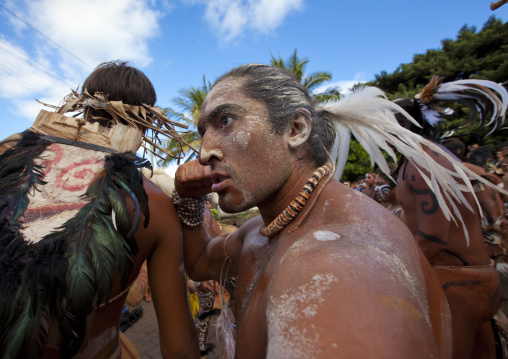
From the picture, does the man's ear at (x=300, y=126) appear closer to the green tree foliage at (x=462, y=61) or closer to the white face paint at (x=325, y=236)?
the white face paint at (x=325, y=236)

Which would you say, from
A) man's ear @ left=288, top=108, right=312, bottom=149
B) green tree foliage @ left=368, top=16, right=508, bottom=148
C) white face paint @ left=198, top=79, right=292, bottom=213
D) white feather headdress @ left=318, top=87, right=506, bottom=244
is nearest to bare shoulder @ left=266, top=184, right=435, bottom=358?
white face paint @ left=198, top=79, right=292, bottom=213

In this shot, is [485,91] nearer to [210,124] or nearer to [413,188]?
[413,188]

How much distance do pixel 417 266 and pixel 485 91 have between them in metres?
2.11

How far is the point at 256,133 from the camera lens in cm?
129

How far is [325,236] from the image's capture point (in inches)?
35.4

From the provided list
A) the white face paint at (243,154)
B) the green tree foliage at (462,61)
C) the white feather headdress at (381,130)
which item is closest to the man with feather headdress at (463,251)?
the white feather headdress at (381,130)

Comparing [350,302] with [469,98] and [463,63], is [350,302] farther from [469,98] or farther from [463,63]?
[463,63]

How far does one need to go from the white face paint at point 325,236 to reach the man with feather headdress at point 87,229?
2.94ft

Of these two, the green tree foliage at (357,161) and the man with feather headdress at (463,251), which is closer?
the man with feather headdress at (463,251)

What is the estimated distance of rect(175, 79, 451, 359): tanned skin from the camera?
602 millimetres

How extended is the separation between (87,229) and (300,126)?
1131mm

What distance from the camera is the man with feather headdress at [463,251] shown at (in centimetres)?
215

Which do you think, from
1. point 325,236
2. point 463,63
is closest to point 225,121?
point 325,236

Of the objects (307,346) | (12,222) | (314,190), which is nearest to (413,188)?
(314,190)
